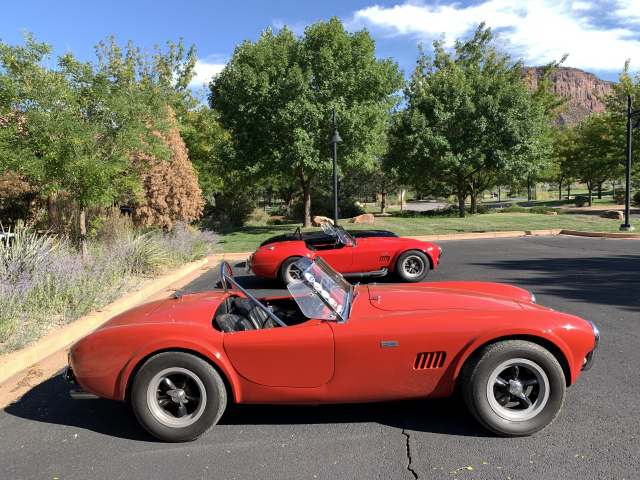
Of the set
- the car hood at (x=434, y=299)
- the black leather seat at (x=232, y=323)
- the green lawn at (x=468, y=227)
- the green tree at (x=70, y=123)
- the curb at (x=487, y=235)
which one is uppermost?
the green tree at (x=70, y=123)

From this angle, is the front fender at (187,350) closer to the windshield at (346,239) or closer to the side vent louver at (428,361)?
the side vent louver at (428,361)

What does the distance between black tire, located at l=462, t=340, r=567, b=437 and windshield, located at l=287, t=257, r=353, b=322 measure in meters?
0.93

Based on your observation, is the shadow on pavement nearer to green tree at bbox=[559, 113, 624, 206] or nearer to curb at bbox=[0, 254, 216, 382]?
curb at bbox=[0, 254, 216, 382]

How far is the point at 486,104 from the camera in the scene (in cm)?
2314

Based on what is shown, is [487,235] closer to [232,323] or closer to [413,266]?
[413,266]

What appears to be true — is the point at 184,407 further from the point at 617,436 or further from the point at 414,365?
the point at 617,436

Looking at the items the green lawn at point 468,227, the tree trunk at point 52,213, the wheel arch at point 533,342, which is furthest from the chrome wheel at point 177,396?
the green lawn at point 468,227

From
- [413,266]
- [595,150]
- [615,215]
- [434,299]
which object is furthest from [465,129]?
[434,299]

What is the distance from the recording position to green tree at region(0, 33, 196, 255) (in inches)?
306

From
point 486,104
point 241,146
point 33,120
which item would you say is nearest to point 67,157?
point 33,120

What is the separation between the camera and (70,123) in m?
7.76

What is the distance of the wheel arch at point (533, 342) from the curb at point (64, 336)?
4.07m

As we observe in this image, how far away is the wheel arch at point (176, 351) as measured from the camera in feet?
9.80

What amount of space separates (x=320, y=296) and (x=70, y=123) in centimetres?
681
